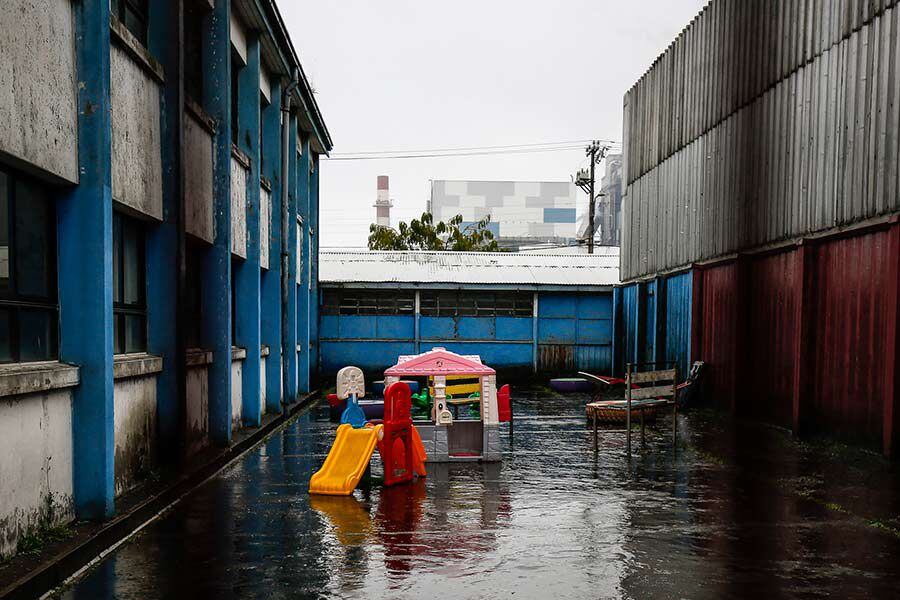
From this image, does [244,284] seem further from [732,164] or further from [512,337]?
[512,337]

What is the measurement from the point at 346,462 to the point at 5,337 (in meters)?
4.23

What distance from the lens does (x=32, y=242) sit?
7082mm

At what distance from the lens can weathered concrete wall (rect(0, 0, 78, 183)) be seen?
6148 millimetres

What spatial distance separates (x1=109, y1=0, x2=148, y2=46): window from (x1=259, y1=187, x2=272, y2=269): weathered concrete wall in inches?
238

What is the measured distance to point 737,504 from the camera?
8938 mm

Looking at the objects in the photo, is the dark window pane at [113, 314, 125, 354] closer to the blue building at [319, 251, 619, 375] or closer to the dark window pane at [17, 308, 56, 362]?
the dark window pane at [17, 308, 56, 362]

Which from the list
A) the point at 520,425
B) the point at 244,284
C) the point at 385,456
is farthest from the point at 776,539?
the point at 244,284

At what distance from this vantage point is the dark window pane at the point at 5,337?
6586mm

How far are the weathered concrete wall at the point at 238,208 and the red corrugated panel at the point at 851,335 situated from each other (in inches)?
386

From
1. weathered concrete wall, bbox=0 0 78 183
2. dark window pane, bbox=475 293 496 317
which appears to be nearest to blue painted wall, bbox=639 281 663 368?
dark window pane, bbox=475 293 496 317

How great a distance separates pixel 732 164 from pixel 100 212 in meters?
14.4

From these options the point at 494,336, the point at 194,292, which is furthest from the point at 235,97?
the point at 494,336

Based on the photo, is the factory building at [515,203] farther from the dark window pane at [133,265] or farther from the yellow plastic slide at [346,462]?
the yellow plastic slide at [346,462]

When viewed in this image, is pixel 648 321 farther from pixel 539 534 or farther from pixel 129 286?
pixel 539 534
